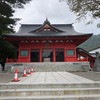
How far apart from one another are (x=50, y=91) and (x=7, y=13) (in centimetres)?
2176

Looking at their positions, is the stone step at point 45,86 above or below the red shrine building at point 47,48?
below

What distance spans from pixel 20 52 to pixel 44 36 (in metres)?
4.21

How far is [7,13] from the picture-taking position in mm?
27359

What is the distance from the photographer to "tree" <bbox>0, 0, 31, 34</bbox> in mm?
25062

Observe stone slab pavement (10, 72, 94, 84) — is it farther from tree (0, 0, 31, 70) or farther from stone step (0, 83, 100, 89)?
tree (0, 0, 31, 70)

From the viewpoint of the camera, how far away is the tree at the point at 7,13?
25.1 meters

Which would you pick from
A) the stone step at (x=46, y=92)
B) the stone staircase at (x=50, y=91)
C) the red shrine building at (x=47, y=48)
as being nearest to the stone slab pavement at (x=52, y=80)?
the stone staircase at (x=50, y=91)

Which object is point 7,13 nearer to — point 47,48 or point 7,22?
point 7,22

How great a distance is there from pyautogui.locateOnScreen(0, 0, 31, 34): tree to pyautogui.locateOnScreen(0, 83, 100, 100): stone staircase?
18230mm

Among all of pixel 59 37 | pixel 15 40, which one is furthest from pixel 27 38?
pixel 59 37

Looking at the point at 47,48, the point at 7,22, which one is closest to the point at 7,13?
the point at 7,22

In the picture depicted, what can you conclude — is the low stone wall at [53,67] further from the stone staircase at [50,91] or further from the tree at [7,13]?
the stone staircase at [50,91]

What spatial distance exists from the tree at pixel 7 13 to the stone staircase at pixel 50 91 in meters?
18.2

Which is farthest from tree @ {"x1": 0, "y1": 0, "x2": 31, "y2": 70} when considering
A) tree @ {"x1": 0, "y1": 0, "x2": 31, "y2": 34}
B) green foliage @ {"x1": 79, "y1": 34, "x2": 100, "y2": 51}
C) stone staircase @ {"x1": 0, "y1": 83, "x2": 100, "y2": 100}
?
green foliage @ {"x1": 79, "y1": 34, "x2": 100, "y2": 51}
